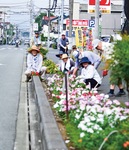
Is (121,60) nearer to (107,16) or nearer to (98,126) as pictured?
(98,126)

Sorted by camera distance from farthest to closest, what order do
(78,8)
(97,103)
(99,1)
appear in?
(78,8) < (99,1) < (97,103)

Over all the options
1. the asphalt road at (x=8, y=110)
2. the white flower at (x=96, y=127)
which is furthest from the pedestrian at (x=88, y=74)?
the white flower at (x=96, y=127)

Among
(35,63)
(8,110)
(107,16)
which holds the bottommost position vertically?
(8,110)

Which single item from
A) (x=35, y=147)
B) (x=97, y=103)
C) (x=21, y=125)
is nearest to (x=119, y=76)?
(x=97, y=103)

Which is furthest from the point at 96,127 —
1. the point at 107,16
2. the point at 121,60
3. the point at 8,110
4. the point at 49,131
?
the point at 107,16

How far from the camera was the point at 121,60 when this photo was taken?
18.4 ft

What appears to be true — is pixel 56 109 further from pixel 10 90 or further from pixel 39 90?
pixel 10 90

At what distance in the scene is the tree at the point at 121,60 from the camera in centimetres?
558

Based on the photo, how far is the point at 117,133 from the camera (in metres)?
4.85

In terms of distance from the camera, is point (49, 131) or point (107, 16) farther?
point (107, 16)

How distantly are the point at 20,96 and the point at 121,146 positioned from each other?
346 inches

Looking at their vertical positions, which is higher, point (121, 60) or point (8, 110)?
point (121, 60)

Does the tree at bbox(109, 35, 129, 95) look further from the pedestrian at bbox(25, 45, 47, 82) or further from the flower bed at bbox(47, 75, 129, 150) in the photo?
the pedestrian at bbox(25, 45, 47, 82)

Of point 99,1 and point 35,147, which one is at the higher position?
point 99,1
